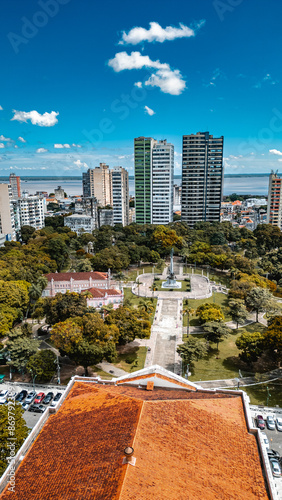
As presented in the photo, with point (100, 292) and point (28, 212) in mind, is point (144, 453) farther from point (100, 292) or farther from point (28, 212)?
point (28, 212)

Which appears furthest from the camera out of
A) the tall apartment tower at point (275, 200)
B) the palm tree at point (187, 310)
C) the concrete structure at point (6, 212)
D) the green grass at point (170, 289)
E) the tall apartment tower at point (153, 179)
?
the tall apartment tower at point (153, 179)

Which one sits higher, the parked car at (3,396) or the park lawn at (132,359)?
the park lawn at (132,359)

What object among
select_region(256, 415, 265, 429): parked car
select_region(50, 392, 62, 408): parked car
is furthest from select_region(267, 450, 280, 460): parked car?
select_region(50, 392, 62, 408): parked car

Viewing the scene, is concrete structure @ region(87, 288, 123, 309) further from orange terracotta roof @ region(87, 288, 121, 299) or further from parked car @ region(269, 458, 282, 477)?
parked car @ region(269, 458, 282, 477)

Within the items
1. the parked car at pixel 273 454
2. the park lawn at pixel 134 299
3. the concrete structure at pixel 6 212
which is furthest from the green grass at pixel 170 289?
the concrete structure at pixel 6 212

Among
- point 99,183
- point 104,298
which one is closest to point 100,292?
point 104,298

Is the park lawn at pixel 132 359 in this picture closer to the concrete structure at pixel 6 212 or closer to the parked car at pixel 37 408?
the parked car at pixel 37 408
